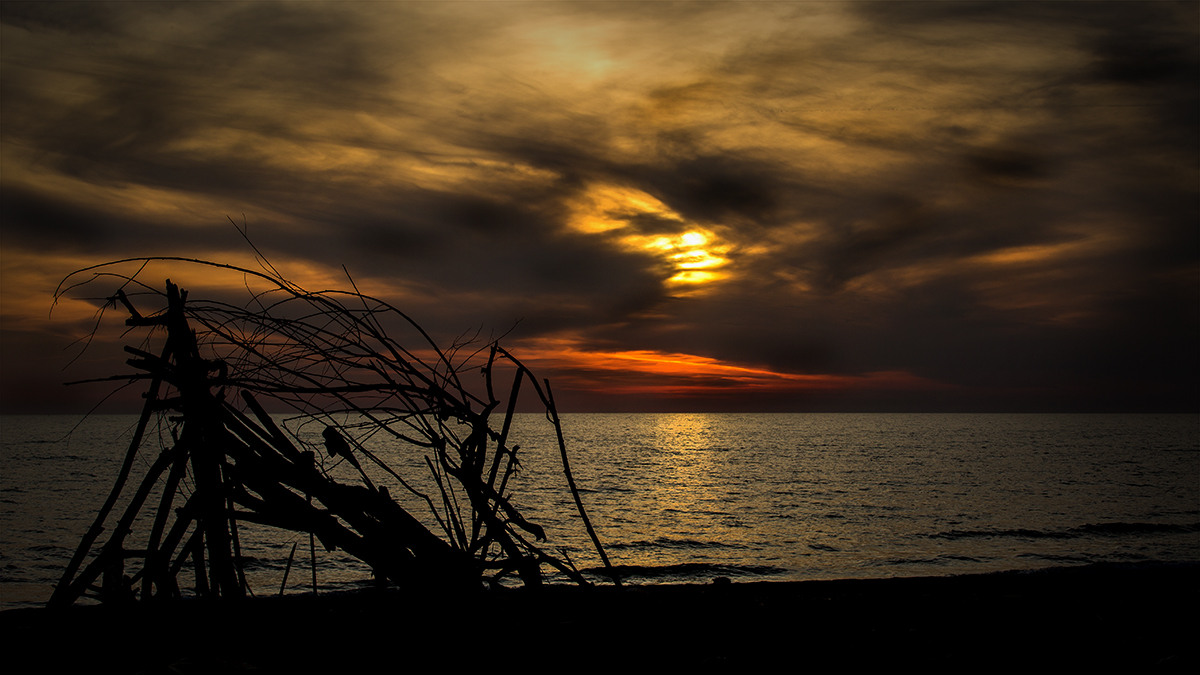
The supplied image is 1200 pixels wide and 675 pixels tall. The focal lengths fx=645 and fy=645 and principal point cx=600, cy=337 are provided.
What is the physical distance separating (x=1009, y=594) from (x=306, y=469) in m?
7.58

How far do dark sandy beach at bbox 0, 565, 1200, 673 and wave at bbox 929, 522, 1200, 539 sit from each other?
25.8 meters

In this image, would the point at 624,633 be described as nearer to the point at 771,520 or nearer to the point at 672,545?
the point at 672,545

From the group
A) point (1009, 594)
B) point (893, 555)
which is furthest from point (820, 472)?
point (1009, 594)

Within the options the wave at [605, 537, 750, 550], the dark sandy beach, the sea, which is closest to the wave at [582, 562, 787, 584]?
the sea

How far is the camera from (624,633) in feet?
15.1

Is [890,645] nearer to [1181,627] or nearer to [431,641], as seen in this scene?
[1181,627]

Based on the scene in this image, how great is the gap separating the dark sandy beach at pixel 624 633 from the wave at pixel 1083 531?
25.8 metres

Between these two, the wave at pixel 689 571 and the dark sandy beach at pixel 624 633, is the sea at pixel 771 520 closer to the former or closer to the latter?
the wave at pixel 689 571

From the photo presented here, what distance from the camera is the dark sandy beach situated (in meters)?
2.95

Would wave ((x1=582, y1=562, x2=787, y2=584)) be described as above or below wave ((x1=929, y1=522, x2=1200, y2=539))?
above

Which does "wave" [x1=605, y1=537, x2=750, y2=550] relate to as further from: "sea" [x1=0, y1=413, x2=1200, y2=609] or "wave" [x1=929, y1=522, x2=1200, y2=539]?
"wave" [x1=929, y1=522, x2=1200, y2=539]

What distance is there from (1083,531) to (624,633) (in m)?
34.9

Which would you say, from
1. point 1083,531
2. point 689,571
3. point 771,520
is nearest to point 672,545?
point 689,571

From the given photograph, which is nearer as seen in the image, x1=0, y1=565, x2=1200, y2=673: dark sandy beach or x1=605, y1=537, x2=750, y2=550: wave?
x1=0, y1=565, x2=1200, y2=673: dark sandy beach
